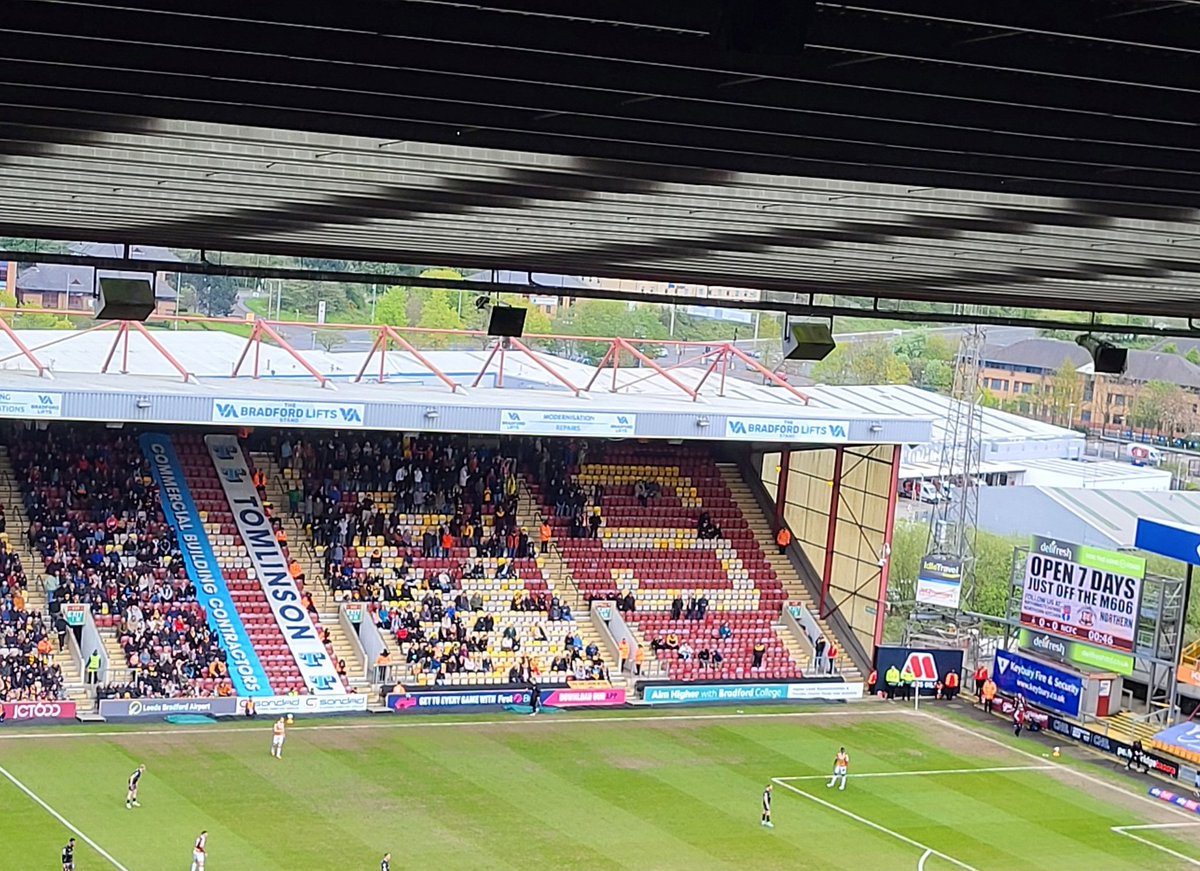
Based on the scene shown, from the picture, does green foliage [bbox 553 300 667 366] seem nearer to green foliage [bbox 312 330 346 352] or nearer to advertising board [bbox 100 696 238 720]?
green foliage [bbox 312 330 346 352]

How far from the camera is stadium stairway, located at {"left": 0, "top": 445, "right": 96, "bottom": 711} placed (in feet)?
123

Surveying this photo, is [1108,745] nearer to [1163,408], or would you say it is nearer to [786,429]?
[786,429]

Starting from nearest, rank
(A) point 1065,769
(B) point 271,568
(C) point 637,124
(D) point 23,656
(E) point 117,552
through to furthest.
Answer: (C) point 637,124 < (D) point 23,656 < (A) point 1065,769 < (E) point 117,552 < (B) point 271,568

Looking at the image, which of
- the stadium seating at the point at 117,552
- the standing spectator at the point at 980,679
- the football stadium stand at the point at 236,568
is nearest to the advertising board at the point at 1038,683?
the standing spectator at the point at 980,679

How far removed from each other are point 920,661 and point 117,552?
20.5 m

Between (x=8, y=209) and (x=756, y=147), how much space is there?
30.4ft

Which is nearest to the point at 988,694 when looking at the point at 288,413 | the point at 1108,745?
the point at 1108,745

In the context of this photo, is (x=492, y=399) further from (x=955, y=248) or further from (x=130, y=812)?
(x=955, y=248)

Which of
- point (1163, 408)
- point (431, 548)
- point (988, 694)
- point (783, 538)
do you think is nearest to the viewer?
point (431, 548)

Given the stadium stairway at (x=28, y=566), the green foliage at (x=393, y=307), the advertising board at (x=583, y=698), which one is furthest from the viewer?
the green foliage at (x=393, y=307)

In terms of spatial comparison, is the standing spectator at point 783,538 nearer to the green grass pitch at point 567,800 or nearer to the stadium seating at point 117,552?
the green grass pitch at point 567,800

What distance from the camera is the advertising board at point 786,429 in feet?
150

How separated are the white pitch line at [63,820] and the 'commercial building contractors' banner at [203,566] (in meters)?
7.10

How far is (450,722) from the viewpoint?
130 feet
